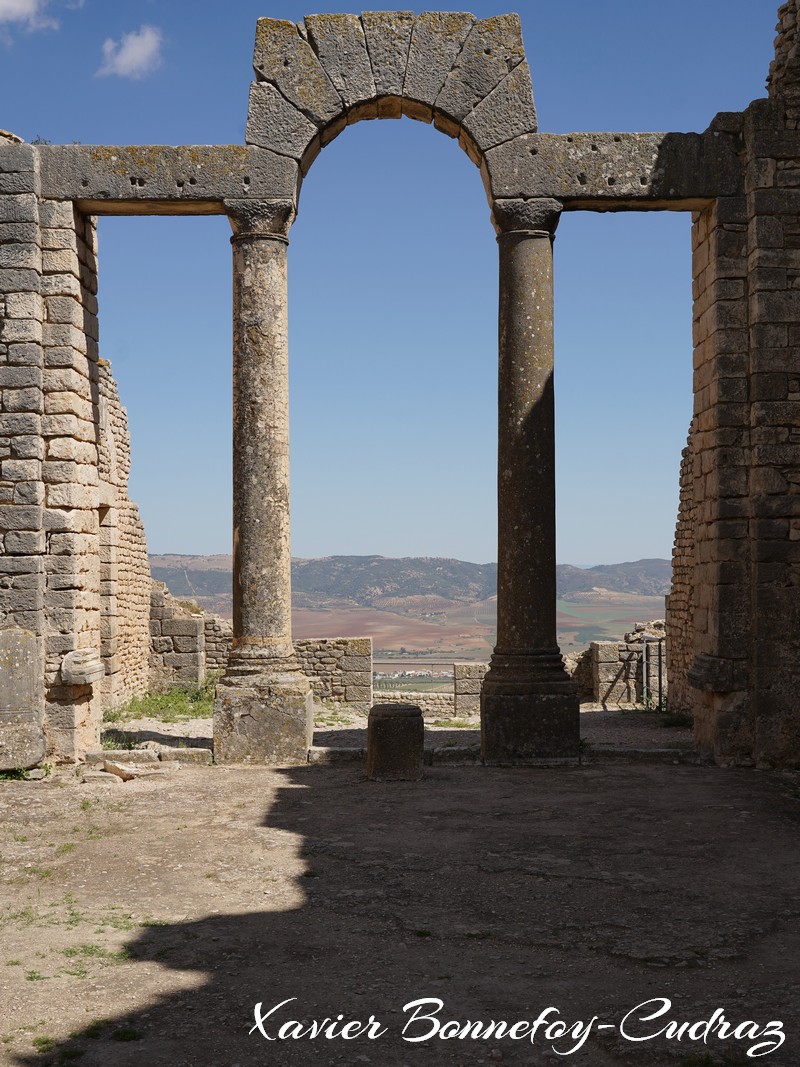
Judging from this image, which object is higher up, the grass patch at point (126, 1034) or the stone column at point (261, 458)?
the stone column at point (261, 458)

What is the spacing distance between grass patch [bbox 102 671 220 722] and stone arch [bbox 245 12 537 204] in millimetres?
7265

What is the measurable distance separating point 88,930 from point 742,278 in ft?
26.4

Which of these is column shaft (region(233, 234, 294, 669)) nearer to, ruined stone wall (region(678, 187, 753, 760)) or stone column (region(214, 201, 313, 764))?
stone column (region(214, 201, 313, 764))

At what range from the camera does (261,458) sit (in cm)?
1027

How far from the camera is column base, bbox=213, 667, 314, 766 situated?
9.91 meters

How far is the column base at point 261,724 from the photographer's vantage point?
9.91 metres

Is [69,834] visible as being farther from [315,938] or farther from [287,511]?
[287,511]

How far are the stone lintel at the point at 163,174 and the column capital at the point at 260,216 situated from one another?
0.06 meters

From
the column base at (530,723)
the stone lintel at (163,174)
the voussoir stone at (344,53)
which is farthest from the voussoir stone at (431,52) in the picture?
the column base at (530,723)

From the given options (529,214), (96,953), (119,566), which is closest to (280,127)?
(529,214)

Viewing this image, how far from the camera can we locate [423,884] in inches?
238

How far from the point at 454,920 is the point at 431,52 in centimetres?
821

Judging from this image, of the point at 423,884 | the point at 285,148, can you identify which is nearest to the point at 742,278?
the point at 285,148

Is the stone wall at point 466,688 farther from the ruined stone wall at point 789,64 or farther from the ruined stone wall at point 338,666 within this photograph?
the ruined stone wall at point 789,64
